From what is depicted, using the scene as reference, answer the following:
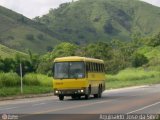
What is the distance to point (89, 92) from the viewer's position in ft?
123

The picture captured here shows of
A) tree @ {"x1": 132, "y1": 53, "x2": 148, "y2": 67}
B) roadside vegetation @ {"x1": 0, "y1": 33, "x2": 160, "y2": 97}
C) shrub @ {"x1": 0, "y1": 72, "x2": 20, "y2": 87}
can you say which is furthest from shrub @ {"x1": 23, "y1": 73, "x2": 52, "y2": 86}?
tree @ {"x1": 132, "y1": 53, "x2": 148, "y2": 67}

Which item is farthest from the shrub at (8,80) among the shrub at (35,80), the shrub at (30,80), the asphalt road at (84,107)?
the asphalt road at (84,107)

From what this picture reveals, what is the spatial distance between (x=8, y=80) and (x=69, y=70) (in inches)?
487

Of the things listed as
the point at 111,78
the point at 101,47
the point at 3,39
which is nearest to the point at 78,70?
the point at 111,78

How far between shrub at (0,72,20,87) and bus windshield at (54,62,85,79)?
10686mm

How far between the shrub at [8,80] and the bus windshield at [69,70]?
1069cm

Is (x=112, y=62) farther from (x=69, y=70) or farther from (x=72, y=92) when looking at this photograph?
(x=72, y=92)

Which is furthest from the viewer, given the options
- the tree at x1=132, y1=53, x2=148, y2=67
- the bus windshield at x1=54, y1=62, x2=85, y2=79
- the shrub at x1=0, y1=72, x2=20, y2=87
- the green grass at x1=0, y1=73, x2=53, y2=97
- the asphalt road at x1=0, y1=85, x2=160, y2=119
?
the tree at x1=132, y1=53, x2=148, y2=67

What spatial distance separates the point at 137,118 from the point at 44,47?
178750 millimetres

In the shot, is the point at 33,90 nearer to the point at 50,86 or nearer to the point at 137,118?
the point at 50,86

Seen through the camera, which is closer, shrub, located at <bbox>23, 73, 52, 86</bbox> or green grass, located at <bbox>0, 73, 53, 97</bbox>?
green grass, located at <bbox>0, 73, 53, 97</bbox>

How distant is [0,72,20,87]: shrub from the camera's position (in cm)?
4663

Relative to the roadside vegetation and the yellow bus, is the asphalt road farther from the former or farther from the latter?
the roadside vegetation

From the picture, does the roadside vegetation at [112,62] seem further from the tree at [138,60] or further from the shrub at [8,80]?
the shrub at [8,80]
